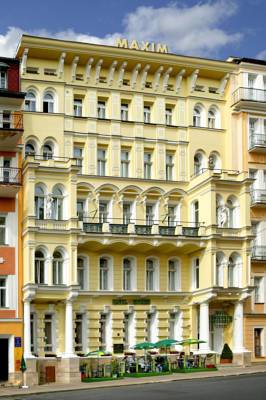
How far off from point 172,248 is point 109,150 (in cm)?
835

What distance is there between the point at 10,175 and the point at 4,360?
12.0 meters

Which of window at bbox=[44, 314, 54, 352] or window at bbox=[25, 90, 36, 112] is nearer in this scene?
window at bbox=[44, 314, 54, 352]

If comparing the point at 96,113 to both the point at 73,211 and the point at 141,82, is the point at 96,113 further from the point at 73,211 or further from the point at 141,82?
the point at 73,211

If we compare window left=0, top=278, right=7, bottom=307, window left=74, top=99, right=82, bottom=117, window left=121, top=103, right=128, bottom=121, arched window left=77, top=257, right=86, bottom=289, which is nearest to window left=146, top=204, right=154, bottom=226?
arched window left=77, top=257, right=86, bottom=289

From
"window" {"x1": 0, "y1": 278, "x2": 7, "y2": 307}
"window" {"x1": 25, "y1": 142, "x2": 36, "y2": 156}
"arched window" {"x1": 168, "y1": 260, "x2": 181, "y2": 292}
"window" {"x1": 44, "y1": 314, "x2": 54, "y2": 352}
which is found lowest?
"window" {"x1": 44, "y1": 314, "x2": 54, "y2": 352}

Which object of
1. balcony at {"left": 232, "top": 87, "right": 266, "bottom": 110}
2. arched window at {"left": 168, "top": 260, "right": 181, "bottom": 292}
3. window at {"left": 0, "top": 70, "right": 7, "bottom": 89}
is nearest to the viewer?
window at {"left": 0, "top": 70, "right": 7, "bottom": 89}

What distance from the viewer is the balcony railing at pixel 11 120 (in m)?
59.4

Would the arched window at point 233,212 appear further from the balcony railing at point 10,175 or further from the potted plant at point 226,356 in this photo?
the balcony railing at point 10,175

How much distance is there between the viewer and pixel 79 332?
61156mm

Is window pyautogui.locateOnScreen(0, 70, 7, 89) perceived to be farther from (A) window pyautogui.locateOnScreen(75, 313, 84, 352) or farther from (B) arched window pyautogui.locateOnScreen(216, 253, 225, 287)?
(B) arched window pyautogui.locateOnScreen(216, 253, 225, 287)

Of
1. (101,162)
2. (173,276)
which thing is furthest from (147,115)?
(173,276)

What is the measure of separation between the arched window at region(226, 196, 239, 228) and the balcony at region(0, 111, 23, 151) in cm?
1581

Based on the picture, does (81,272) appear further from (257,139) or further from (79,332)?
(257,139)

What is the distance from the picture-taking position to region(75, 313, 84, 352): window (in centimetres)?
6075
